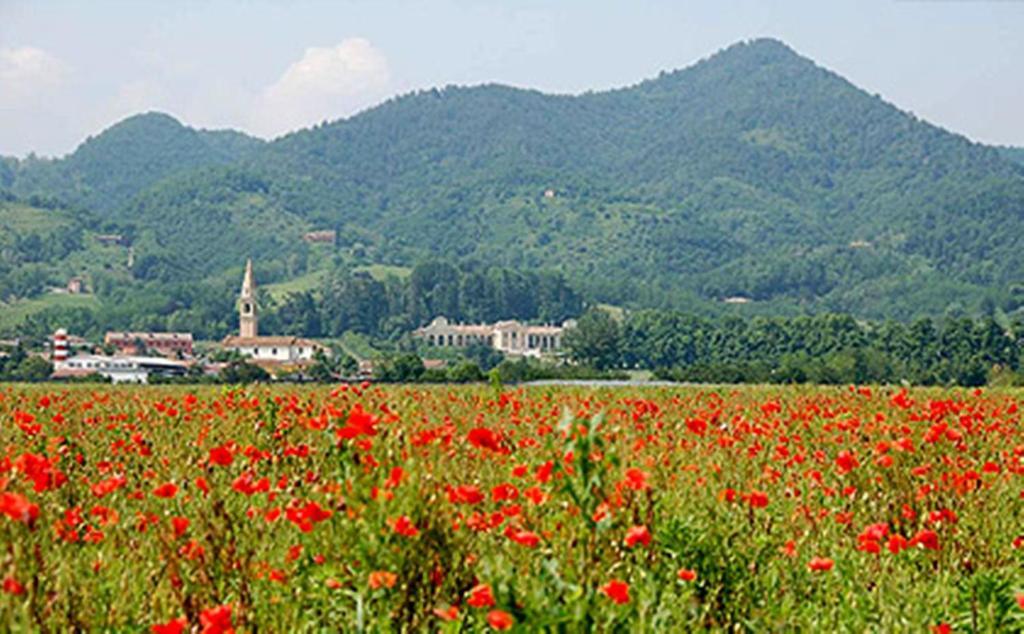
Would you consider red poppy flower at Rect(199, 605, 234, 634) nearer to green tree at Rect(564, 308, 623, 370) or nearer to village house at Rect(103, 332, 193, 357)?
green tree at Rect(564, 308, 623, 370)

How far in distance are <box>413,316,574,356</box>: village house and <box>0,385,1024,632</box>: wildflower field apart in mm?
169453

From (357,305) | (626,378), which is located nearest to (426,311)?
(357,305)

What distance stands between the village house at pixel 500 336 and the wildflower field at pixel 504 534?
556ft

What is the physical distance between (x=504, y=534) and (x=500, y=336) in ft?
583

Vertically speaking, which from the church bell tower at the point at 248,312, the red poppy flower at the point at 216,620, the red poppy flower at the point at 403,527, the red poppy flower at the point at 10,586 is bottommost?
the red poppy flower at the point at 216,620

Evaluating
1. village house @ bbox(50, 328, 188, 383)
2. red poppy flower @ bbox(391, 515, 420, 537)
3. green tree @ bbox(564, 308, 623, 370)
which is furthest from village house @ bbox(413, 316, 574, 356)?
red poppy flower @ bbox(391, 515, 420, 537)

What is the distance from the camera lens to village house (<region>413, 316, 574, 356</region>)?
182625 millimetres

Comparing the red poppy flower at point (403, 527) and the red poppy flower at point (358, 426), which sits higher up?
the red poppy flower at point (358, 426)

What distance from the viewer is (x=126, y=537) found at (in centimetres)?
858

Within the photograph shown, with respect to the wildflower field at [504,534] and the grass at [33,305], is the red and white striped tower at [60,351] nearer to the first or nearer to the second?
the grass at [33,305]

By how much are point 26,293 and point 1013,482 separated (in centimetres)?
19080

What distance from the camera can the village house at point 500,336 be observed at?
183 m

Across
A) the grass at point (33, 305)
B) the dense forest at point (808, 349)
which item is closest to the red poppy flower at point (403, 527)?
the dense forest at point (808, 349)

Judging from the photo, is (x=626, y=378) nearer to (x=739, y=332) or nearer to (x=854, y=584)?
(x=739, y=332)
